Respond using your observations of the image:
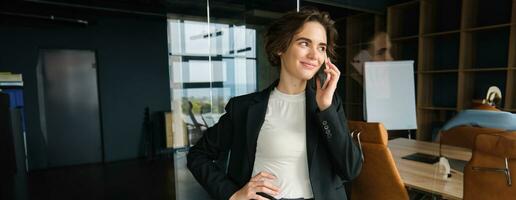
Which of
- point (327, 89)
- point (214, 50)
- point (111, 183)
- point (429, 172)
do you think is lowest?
point (111, 183)

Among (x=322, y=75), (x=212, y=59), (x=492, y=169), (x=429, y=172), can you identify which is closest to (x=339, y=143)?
(x=322, y=75)

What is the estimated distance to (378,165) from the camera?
1645mm

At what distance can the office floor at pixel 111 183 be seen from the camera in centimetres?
275

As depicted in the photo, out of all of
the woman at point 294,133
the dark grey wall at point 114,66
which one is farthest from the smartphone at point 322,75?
the dark grey wall at point 114,66

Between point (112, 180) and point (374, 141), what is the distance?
143 inches

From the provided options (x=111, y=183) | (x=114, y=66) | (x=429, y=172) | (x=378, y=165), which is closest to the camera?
(x=378, y=165)

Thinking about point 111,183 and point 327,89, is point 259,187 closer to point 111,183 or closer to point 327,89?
point 327,89

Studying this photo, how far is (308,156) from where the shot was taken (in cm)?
88

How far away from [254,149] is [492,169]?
3.60 feet

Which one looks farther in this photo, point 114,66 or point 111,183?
point 114,66

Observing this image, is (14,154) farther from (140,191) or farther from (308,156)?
(308,156)

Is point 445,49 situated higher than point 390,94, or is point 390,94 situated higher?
point 445,49

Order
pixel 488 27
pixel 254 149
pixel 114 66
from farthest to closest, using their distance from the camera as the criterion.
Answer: pixel 114 66, pixel 488 27, pixel 254 149

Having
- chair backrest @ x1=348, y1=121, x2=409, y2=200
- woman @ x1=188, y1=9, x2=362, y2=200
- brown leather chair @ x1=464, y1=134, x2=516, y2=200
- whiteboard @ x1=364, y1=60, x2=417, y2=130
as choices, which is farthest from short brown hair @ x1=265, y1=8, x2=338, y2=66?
whiteboard @ x1=364, y1=60, x2=417, y2=130
